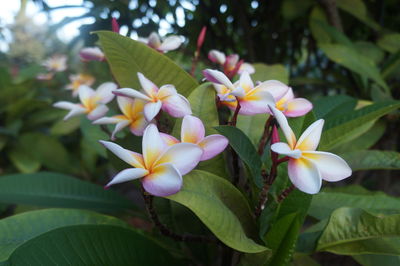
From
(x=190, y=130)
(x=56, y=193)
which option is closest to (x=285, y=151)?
(x=190, y=130)

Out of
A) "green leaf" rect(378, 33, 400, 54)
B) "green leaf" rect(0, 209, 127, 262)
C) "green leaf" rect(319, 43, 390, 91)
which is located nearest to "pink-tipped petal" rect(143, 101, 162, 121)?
"green leaf" rect(0, 209, 127, 262)

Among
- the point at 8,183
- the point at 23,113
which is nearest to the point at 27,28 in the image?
the point at 23,113

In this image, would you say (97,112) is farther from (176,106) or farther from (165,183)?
(165,183)

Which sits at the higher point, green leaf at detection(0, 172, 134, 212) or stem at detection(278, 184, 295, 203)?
stem at detection(278, 184, 295, 203)

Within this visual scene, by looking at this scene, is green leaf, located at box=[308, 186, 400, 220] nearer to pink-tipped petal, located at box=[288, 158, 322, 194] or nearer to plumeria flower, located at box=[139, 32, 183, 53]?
pink-tipped petal, located at box=[288, 158, 322, 194]

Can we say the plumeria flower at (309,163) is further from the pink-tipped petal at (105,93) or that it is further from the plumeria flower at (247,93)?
the pink-tipped petal at (105,93)

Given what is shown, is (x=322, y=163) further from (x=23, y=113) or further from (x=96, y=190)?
(x=23, y=113)
